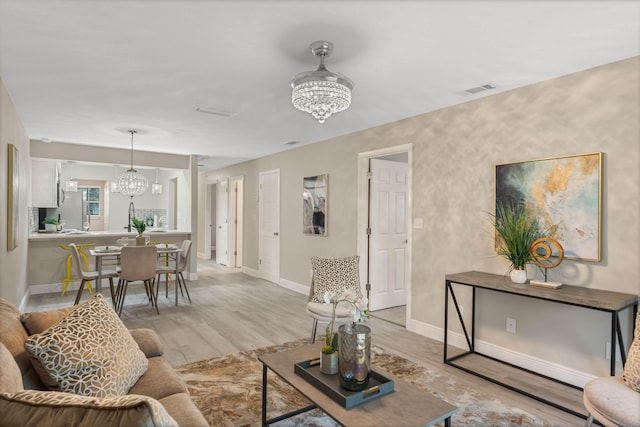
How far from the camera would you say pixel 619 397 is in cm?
181

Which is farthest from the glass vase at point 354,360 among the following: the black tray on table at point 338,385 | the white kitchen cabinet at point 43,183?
the white kitchen cabinet at point 43,183

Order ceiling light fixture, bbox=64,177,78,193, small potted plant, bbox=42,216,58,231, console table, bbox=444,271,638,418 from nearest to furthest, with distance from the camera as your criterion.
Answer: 1. console table, bbox=444,271,638,418
2. small potted plant, bbox=42,216,58,231
3. ceiling light fixture, bbox=64,177,78,193

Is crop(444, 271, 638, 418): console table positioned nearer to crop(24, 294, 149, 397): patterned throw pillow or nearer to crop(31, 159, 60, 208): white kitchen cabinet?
crop(24, 294, 149, 397): patterned throw pillow

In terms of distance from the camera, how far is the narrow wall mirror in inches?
219

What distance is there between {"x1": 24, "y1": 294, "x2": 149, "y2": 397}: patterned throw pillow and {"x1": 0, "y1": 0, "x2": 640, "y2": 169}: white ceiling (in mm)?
1631

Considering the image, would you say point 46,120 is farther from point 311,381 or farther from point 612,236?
point 612,236

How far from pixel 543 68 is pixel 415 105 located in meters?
1.21

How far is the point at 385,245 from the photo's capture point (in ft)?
16.6

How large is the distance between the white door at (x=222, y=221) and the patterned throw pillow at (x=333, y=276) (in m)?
5.56

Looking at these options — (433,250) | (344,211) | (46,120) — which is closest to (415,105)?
(433,250)

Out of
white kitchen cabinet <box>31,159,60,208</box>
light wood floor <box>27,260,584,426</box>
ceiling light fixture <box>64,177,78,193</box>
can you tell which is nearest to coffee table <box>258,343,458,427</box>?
light wood floor <box>27,260,584,426</box>

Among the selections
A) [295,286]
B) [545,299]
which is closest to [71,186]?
[295,286]

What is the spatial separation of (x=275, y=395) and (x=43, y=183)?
19.2ft

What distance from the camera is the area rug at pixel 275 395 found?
2361mm
